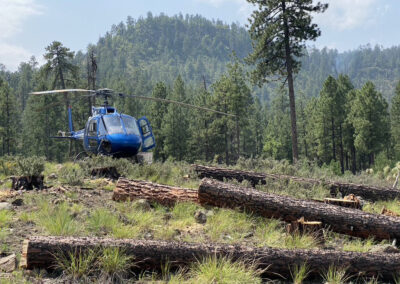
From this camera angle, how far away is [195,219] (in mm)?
5883

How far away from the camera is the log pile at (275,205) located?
17.5ft

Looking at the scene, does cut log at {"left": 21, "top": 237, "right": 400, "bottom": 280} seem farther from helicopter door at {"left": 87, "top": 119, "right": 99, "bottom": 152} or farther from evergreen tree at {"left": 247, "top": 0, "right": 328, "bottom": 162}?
evergreen tree at {"left": 247, "top": 0, "right": 328, "bottom": 162}

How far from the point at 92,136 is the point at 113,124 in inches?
41.1

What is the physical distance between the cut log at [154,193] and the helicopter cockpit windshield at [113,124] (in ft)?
15.5

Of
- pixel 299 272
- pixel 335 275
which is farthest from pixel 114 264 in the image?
pixel 335 275

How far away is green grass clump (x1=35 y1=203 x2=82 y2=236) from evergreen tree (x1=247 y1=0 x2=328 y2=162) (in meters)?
15.6

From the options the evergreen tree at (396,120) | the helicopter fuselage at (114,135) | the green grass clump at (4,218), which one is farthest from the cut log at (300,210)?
the evergreen tree at (396,120)

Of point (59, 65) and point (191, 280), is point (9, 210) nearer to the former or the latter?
point (191, 280)

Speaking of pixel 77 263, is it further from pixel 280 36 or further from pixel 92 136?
pixel 280 36

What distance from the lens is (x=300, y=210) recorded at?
18.3 ft

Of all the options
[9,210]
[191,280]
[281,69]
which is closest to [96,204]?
[9,210]

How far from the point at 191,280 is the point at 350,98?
40637 millimetres

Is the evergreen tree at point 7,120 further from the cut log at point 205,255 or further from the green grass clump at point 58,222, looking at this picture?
the cut log at point 205,255

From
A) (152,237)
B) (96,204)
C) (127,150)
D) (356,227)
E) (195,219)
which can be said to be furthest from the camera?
(127,150)
